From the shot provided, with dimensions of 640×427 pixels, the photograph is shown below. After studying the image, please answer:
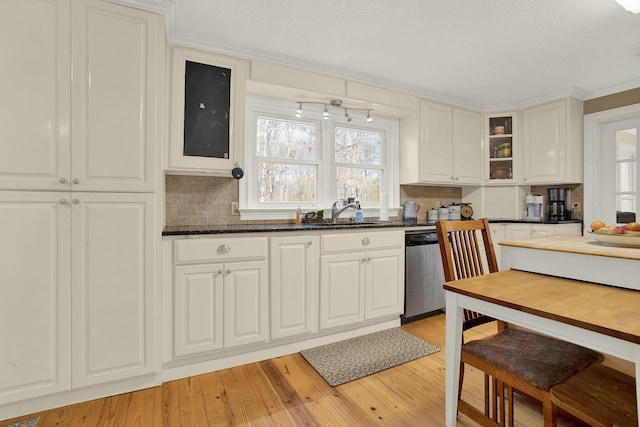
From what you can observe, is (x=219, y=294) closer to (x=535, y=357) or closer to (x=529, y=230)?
(x=535, y=357)

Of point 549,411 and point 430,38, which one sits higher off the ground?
point 430,38

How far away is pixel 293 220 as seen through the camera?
303cm

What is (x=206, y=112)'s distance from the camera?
7.65 feet

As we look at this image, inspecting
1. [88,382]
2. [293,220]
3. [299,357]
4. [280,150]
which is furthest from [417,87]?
[88,382]

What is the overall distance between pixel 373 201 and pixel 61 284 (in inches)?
111

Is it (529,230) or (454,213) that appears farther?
(454,213)

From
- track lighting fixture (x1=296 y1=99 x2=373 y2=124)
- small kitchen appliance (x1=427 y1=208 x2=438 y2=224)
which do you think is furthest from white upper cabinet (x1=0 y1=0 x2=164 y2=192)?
small kitchen appliance (x1=427 y1=208 x2=438 y2=224)

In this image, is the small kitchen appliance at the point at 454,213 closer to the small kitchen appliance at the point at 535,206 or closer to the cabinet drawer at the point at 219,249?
the small kitchen appliance at the point at 535,206

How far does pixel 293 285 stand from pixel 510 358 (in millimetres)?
1429

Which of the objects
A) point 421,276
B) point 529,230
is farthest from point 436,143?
point 421,276

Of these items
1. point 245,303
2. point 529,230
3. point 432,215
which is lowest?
point 245,303

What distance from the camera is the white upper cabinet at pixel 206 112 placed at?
7.40 feet

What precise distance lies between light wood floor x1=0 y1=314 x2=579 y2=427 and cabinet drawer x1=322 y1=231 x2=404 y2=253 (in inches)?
35.2

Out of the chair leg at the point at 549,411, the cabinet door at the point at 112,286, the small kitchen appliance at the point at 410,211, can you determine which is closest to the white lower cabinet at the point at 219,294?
the cabinet door at the point at 112,286
